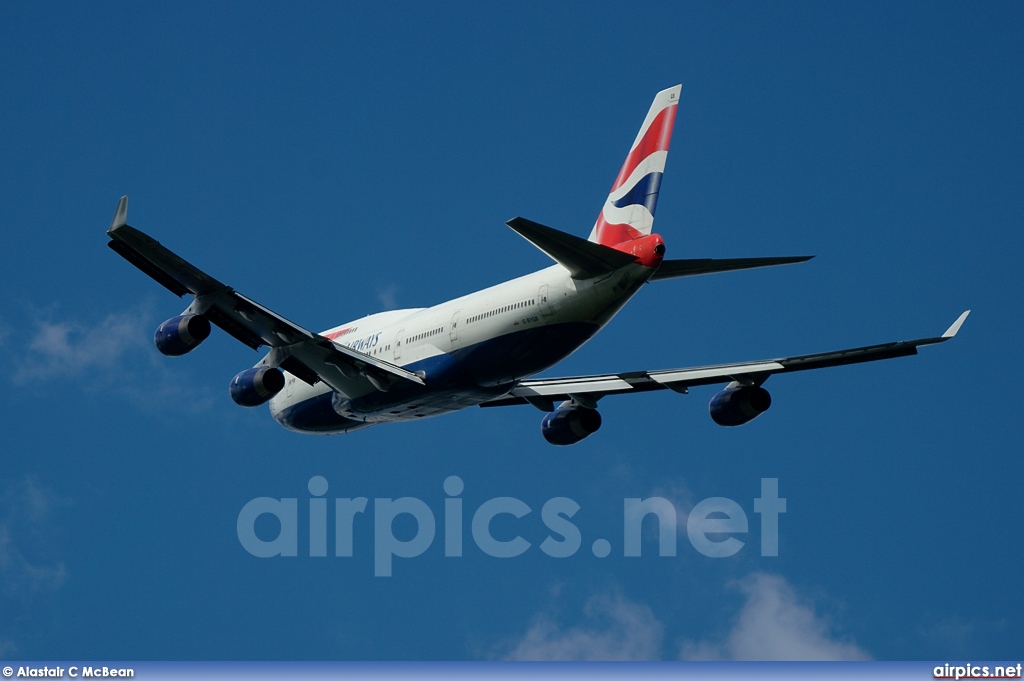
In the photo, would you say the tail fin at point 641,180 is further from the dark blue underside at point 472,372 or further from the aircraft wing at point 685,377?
the aircraft wing at point 685,377

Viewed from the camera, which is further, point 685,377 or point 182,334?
point 685,377

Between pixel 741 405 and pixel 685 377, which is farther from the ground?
pixel 685 377

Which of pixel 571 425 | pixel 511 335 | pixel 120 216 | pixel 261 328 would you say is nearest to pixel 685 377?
pixel 571 425

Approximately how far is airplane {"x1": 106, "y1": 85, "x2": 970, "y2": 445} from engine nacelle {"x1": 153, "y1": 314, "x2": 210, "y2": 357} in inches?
1.6

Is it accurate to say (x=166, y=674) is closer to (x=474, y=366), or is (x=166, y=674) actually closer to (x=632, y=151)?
(x=474, y=366)

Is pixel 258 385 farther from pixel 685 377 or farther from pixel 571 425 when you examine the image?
pixel 685 377

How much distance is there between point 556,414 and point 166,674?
20740mm

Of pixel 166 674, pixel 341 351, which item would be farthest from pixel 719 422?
pixel 166 674

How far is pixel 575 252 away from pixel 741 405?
8649mm

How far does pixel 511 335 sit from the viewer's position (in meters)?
40.0

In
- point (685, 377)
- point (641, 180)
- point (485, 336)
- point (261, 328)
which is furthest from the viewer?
point (685, 377)

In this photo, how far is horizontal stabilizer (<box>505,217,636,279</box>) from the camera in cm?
3478

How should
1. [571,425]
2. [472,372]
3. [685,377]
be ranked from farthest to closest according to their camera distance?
1. [571,425]
2. [685,377]
3. [472,372]

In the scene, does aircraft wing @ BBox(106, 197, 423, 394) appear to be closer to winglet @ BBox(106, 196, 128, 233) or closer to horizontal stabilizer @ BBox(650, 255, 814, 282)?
winglet @ BBox(106, 196, 128, 233)
